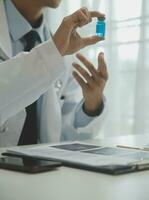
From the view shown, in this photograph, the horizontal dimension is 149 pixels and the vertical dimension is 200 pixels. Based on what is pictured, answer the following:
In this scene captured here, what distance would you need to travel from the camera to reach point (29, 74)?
35.1 inches

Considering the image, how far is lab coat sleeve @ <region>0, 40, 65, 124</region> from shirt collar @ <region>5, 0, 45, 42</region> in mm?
426

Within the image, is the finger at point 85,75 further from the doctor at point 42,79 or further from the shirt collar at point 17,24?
the shirt collar at point 17,24

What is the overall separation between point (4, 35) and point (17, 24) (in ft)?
0.32

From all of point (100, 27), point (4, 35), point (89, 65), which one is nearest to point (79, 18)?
point (100, 27)

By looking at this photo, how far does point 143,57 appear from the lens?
1702mm

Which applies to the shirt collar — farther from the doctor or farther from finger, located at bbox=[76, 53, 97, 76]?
finger, located at bbox=[76, 53, 97, 76]

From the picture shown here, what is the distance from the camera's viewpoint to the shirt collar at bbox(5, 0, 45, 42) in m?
1.33

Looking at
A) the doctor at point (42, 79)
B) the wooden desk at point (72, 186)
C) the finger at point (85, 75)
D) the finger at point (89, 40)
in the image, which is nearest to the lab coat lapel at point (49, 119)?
the doctor at point (42, 79)

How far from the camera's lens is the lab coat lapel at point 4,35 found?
1.23 m

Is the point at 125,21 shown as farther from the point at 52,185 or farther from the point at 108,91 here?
the point at 52,185

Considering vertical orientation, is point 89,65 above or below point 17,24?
below

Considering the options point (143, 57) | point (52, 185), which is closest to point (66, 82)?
point (143, 57)

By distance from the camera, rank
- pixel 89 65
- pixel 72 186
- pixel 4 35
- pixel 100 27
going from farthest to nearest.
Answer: pixel 4 35 < pixel 89 65 < pixel 100 27 < pixel 72 186

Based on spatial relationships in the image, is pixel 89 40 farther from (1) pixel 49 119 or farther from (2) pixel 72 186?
(2) pixel 72 186
